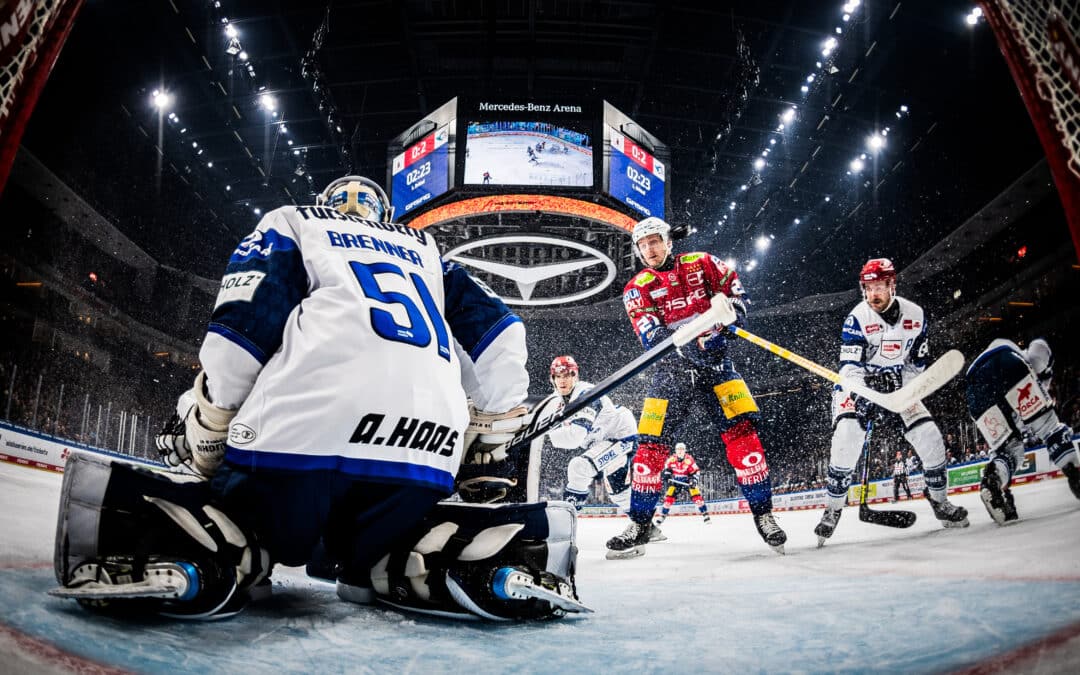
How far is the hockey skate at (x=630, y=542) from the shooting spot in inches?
99.3

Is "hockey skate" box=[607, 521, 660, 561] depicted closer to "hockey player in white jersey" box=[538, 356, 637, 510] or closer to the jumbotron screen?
"hockey player in white jersey" box=[538, 356, 637, 510]

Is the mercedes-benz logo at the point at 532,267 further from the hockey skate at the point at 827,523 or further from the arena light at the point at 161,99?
the hockey skate at the point at 827,523

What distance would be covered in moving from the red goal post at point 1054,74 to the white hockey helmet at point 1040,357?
0.75 meters

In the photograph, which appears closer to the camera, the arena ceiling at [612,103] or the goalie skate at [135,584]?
the goalie skate at [135,584]

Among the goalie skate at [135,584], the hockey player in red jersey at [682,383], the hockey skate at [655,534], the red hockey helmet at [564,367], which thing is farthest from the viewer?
the red hockey helmet at [564,367]

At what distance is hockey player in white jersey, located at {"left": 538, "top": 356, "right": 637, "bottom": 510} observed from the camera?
3504 millimetres

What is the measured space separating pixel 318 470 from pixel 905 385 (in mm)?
2220

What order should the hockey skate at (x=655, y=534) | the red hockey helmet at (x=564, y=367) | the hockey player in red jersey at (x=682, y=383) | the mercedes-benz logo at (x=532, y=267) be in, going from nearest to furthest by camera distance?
the hockey player in red jersey at (x=682, y=383), the hockey skate at (x=655, y=534), the red hockey helmet at (x=564, y=367), the mercedes-benz logo at (x=532, y=267)

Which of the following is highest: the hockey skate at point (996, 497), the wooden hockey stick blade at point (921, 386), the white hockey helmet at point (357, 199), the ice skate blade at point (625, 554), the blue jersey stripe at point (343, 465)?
the white hockey helmet at point (357, 199)

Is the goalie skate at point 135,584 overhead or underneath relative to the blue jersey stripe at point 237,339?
underneath

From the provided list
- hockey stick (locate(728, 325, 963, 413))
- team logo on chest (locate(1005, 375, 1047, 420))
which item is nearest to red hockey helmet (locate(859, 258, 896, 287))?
hockey stick (locate(728, 325, 963, 413))

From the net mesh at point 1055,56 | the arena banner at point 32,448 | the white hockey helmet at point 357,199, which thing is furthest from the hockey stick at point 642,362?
the arena banner at point 32,448

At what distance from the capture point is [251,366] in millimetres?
1139

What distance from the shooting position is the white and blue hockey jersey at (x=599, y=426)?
355 centimetres
